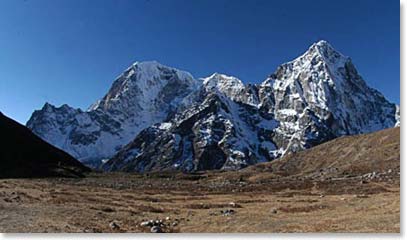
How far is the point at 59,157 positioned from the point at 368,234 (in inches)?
3409

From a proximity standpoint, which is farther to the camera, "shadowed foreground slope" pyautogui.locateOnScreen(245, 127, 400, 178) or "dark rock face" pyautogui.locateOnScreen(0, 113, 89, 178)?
"dark rock face" pyautogui.locateOnScreen(0, 113, 89, 178)

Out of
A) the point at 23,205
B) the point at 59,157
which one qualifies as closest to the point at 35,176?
the point at 59,157

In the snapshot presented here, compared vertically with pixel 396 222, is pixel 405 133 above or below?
above

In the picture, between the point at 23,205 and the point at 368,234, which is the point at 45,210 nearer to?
the point at 23,205

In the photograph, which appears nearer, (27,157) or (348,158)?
(27,157)

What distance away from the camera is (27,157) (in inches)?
3359

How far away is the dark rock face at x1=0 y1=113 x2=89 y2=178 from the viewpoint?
237ft

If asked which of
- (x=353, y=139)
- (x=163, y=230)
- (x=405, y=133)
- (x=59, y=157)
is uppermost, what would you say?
(x=353, y=139)

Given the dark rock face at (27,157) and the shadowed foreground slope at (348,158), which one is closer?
the shadowed foreground slope at (348,158)

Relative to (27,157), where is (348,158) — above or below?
above

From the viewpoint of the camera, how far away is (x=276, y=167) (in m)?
115

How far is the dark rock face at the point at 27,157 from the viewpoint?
72.3 m

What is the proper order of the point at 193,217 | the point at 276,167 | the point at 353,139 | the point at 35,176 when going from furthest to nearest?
the point at 276,167, the point at 353,139, the point at 35,176, the point at 193,217

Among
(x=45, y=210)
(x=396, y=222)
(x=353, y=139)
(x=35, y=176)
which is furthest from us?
(x=353, y=139)
